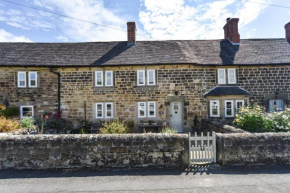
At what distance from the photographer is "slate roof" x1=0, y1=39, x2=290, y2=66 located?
13.1 m

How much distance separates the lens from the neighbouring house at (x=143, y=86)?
1284 cm

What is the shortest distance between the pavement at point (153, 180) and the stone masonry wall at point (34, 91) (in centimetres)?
855

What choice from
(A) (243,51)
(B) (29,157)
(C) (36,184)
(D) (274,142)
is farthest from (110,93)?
(A) (243,51)

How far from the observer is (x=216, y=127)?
9.67 m

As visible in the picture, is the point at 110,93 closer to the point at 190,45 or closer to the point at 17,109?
the point at 17,109

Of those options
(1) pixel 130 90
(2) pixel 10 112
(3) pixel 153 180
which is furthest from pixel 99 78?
(3) pixel 153 180

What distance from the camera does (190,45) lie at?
1570 cm

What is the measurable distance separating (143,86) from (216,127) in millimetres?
6018

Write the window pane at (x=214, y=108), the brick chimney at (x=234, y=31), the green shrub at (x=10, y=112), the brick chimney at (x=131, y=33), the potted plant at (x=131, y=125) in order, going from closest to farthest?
1. the green shrub at (x=10, y=112)
2. the potted plant at (x=131, y=125)
3. the window pane at (x=214, y=108)
4. the brick chimney at (x=131, y=33)
5. the brick chimney at (x=234, y=31)

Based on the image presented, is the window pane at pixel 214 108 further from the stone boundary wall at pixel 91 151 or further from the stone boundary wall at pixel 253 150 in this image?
the stone boundary wall at pixel 91 151

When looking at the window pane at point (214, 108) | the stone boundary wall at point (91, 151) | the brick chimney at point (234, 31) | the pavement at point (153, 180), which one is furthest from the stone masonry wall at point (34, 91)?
the brick chimney at point (234, 31)

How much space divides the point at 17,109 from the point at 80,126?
16.0 ft

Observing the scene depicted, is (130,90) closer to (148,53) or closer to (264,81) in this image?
(148,53)

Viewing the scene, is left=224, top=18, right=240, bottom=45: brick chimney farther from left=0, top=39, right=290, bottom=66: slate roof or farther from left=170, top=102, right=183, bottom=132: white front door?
left=170, top=102, right=183, bottom=132: white front door
